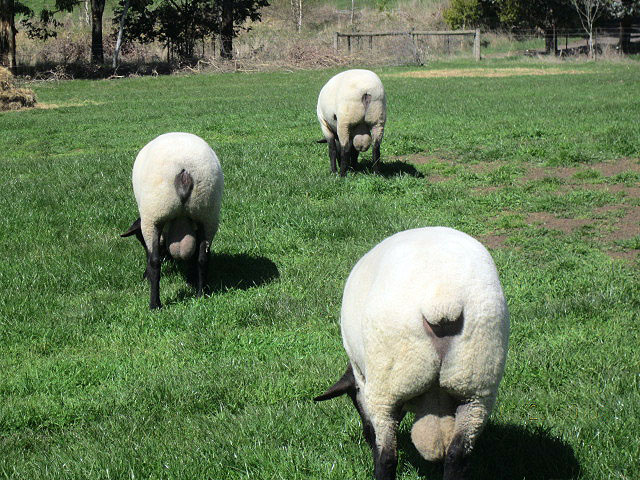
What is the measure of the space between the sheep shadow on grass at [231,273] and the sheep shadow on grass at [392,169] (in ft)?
12.8

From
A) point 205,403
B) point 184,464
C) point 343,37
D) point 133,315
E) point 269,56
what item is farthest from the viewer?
point 343,37

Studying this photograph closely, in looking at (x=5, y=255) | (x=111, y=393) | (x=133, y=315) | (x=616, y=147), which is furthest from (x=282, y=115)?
(x=111, y=393)

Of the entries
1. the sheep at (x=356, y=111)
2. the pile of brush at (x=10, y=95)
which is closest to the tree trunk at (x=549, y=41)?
the pile of brush at (x=10, y=95)

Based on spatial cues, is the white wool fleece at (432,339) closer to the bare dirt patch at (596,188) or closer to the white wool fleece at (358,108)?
the bare dirt patch at (596,188)

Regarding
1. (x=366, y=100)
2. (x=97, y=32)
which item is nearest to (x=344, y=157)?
(x=366, y=100)

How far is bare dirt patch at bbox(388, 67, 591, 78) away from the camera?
1113 inches

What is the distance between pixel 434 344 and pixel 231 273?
4.59m

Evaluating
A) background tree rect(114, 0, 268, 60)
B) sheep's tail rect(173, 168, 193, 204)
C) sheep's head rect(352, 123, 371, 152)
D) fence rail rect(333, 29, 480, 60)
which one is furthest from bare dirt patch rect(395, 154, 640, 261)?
background tree rect(114, 0, 268, 60)

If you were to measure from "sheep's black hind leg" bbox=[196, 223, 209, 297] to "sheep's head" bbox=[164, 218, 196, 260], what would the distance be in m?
0.06

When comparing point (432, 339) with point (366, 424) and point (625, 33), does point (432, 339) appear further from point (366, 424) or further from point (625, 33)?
point (625, 33)

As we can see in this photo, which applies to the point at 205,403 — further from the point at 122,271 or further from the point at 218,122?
the point at 218,122

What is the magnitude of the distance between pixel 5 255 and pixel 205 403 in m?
4.14

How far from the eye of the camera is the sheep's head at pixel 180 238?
257 inches

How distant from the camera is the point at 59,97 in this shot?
1014 inches
